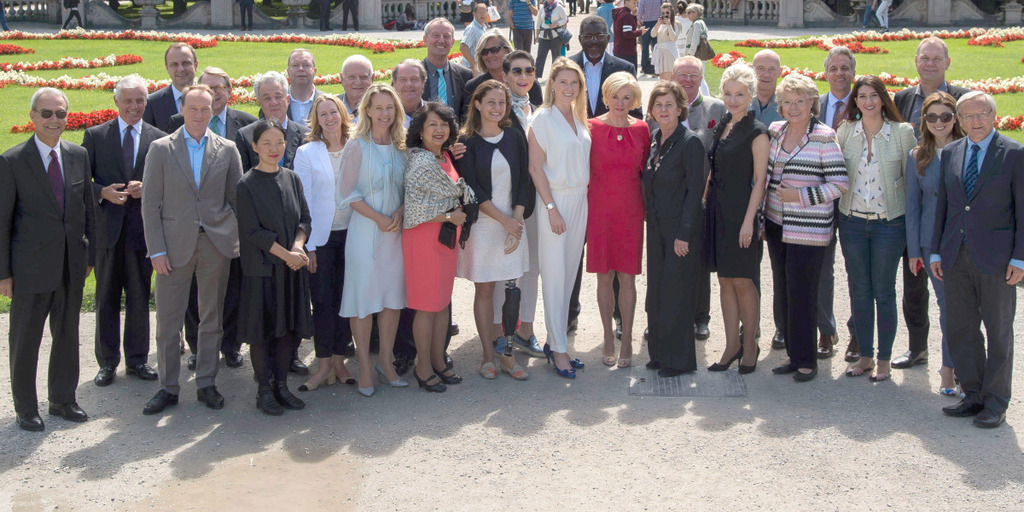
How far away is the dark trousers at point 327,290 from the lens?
736 centimetres

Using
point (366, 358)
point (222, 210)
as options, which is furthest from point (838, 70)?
point (222, 210)

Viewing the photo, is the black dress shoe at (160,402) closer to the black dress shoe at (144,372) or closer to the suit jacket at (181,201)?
the black dress shoe at (144,372)

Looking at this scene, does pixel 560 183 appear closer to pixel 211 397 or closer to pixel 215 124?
pixel 215 124

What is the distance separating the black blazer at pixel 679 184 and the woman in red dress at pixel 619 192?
20 centimetres

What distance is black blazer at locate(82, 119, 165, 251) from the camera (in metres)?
7.48

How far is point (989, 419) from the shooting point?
6434mm

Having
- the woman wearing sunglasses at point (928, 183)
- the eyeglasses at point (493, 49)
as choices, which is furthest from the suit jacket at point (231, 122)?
the woman wearing sunglasses at point (928, 183)

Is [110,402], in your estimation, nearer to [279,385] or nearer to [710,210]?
[279,385]

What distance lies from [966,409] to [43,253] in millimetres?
6323

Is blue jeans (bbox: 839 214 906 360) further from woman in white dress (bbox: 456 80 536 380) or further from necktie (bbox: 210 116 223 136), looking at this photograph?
necktie (bbox: 210 116 223 136)

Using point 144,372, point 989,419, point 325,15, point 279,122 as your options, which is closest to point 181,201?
point 279,122

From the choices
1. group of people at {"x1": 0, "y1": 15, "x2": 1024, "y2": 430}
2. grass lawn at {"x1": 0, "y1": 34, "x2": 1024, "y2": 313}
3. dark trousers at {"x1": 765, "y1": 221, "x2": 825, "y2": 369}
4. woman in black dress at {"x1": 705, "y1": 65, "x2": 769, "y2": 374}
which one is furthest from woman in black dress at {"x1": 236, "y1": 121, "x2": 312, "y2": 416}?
grass lawn at {"x1": 0, "y1": 34, "x2": 1024, "y2": 313}

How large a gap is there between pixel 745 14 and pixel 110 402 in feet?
109

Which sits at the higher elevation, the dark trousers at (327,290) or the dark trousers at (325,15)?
the dark trousers at (325,15)
